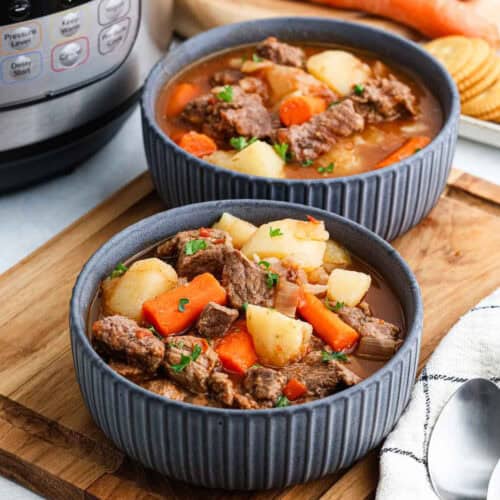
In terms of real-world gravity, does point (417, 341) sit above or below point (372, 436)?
above

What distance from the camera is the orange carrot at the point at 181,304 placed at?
6.17ft

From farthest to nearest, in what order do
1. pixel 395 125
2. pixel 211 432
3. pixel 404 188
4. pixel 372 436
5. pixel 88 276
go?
pixel 395 125 → pixel 404 188 → pixel 88 276 → pixel 372 436 → pixel 211 432

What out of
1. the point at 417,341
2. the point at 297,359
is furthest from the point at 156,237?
the point at 417,341

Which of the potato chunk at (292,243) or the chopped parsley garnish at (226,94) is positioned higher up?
the chopped parsley garnish at (226,94)

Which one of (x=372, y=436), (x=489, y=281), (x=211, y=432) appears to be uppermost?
(x=211, y=432)

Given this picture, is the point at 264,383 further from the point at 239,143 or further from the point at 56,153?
the point at 56,153

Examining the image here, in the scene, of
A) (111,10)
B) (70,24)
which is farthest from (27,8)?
(111,10)

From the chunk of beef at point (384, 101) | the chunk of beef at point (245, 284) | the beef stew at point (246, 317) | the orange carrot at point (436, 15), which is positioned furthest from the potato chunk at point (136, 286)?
the orange carrot at point (436, 15)

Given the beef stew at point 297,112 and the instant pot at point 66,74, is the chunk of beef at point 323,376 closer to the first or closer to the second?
the beef stew at point 297,112

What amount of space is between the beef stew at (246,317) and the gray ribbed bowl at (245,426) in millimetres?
59

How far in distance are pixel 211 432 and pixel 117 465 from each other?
1.01 ft

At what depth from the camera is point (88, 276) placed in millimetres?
1942

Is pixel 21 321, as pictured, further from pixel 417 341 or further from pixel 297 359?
pixel 417 341

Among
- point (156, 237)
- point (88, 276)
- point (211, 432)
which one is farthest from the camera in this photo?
point (156, 237)
